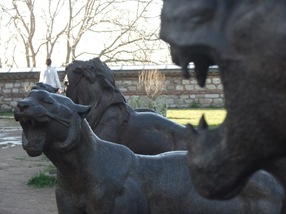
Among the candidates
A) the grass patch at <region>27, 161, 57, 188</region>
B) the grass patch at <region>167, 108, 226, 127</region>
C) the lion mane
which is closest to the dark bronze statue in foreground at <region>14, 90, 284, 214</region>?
the lion mane

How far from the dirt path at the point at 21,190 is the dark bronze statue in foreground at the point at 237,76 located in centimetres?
694

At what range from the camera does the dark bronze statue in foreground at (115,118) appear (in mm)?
6418

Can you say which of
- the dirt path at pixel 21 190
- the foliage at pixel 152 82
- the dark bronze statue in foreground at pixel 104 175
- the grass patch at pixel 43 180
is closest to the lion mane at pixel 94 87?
the dirt path at pixel 21 190

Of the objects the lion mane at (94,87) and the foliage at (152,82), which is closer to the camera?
the lion mane at (94,87)

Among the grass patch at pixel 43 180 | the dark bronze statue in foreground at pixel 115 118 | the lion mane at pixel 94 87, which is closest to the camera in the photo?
the dark bronze statue in foreground at pixel 115 118

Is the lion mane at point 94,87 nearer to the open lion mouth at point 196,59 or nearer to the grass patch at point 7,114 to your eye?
the open lion mouth at point 196,59

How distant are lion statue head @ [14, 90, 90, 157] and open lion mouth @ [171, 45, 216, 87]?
256 centimetres

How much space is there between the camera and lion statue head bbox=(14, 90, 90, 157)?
3717 mm

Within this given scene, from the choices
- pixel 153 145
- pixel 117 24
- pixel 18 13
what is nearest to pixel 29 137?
pixel 153 145

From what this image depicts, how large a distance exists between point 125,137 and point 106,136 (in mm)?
189

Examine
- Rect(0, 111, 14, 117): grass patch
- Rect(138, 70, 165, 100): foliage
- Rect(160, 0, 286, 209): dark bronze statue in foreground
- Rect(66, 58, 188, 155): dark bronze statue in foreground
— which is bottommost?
Rect(0, 111, 14, 117): grass patch

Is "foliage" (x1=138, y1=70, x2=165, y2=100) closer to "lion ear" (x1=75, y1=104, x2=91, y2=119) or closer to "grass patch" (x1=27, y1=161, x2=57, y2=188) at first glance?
"grass patch" (x1=27, y1=161, x2=57, y2=188)

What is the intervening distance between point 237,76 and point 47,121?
2.70 metres

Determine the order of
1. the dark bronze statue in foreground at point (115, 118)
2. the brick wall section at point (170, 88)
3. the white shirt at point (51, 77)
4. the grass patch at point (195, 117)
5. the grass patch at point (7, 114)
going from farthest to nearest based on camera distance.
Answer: the brick wall section at point (170, 88) → the grass patch at point (7, 114) → the white shirt at point (51, 77) → the grass patch at point (195, 117) → the dark bronze statue in foreground at point (115, 118)
